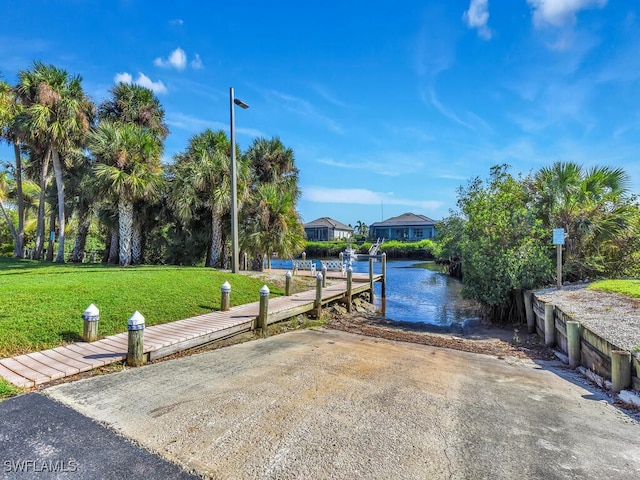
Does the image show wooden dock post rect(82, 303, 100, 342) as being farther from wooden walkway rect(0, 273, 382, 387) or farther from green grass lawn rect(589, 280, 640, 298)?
green grass lawn rect(589, 280, 640, 298)

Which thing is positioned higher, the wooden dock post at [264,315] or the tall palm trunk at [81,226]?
the tall palm trunk at [81,226]

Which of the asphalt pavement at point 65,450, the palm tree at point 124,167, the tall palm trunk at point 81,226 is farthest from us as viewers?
the tall palm trunk at point 81,226

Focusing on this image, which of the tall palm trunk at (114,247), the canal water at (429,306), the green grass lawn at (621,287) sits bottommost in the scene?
the canal water at (429,306)

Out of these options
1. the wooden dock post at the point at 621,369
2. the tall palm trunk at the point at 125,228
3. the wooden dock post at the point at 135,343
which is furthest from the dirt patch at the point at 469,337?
the tall palm trunk at the point at 125,228

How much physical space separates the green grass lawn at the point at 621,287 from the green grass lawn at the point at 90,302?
995 centimetres

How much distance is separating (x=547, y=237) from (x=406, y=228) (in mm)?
53104

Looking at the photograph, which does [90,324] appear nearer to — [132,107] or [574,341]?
[574,341]

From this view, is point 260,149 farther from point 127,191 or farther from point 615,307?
point 615,307

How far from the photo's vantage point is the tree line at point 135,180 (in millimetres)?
15453

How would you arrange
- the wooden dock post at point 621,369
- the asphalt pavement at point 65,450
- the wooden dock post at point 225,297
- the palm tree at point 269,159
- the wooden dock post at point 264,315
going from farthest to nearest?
the palm tree at point 269,159, the wooden dock post at point 225,297, the wooden dock post at point 264,315, the wooden dock post at point 621,369, the asphalt pavement at point 65,450

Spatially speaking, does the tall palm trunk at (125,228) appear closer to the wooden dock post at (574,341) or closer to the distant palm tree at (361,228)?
the wooden dock post at (574,341)

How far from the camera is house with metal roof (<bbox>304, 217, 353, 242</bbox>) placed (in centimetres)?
6969

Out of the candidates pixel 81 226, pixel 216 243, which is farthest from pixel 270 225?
pixel 81 226

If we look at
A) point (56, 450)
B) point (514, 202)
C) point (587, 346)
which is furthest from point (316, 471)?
point (514, 202)
